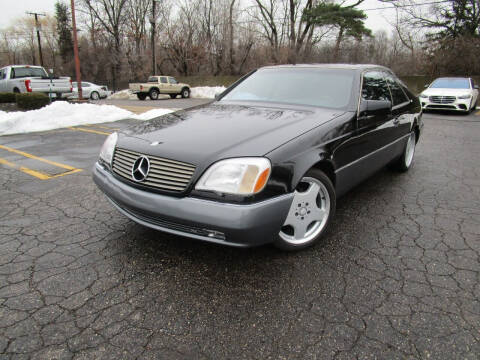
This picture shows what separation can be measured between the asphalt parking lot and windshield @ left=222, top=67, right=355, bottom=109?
1.19 metres

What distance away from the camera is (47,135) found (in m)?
8.17

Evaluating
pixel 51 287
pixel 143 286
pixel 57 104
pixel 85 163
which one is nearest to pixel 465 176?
pixel 143 286

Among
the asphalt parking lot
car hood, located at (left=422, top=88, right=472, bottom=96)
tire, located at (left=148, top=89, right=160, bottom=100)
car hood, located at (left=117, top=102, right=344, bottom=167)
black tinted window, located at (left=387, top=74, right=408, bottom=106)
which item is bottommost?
the asphalt parking lot

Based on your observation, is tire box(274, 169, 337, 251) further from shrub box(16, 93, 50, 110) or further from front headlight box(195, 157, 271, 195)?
shrub box(16, 93, 50, 110)

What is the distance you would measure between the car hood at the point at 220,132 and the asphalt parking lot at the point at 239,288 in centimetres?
85

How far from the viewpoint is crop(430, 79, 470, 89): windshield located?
42.1ft

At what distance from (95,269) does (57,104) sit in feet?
32.3

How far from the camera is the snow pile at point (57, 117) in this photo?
8.70m

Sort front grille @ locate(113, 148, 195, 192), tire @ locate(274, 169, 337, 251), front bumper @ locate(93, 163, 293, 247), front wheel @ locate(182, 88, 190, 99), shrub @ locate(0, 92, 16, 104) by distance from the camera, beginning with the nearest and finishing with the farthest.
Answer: front bumper @ locate(93, 163, 293, 247) → front grille @ locate(113, 148, 195, 192) → tire @ locate(274, 169, 337, 251) → shrub @ locate(0, 92, 16, 104) → front wheel @ locate(182, 88, 190, 99)

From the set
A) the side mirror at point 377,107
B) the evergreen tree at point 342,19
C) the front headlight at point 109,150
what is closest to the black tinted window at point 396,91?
the side mirror at point 377,107

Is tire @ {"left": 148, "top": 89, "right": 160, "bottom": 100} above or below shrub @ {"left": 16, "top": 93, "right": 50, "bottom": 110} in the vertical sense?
above

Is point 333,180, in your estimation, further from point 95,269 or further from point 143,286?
point 95,269

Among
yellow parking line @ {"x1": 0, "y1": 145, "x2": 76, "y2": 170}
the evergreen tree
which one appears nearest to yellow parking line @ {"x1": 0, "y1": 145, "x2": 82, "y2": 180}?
yellow parking line @ {"x1": 0, "y1": 145, "x2": 76, "y2": 170}

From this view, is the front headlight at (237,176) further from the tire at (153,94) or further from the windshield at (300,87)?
the tire at (153,94)
